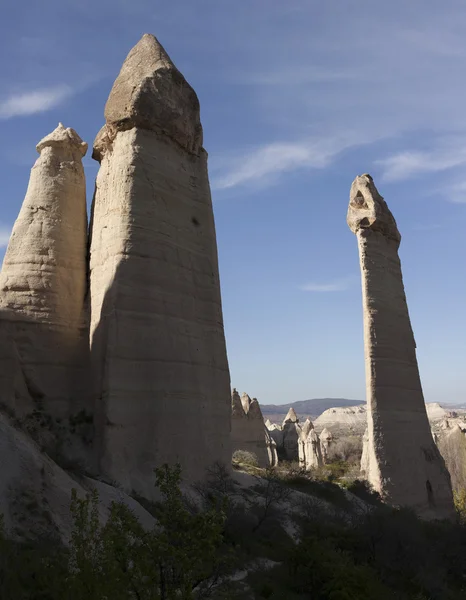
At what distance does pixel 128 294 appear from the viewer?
14352 mm

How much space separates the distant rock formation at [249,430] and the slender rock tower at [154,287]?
57.5 ft

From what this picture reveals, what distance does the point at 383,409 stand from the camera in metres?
20.1

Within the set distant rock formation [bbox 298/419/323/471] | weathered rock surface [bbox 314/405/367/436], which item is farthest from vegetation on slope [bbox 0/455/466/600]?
weathered rock surface [bbox 314/405/367/436]

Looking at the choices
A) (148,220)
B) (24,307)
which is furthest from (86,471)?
(148,220)

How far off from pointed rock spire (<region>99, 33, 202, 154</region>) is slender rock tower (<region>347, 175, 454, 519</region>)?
7826mm

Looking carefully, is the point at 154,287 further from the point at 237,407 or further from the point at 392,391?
the point at 237,407

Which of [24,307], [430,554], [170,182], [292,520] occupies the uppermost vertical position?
[170,182]

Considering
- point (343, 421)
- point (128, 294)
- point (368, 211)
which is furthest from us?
point (343, 421)

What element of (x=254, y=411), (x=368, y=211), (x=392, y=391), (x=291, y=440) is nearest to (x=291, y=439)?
(x=291, y=440)

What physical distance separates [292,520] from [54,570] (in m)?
8.52

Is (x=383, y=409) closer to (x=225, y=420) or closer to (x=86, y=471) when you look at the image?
(x=225, y=420)

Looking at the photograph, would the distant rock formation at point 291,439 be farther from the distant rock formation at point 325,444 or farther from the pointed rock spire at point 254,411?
the pointed rock spire at point 254,411

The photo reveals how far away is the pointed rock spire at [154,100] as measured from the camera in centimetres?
1609

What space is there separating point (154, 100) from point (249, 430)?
21584 millimetres
